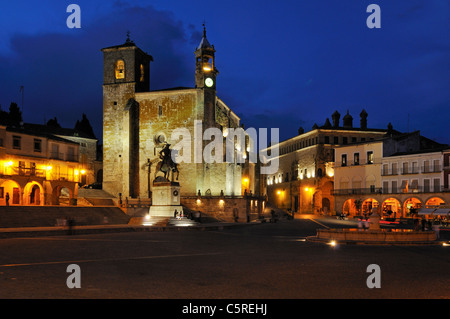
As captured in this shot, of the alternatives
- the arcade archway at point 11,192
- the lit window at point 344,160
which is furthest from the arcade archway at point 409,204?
the arcade archway at point 11,192

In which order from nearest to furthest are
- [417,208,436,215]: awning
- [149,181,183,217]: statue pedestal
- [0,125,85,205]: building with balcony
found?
[149,181,183,217]: statue pedestal < [0,125,85,205]: building with balcony < [417,208,436,215]: awning

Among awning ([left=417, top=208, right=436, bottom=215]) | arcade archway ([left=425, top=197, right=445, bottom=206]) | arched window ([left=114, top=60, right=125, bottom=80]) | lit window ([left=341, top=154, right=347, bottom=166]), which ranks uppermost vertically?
arched window ([left=114, top=60, right=125, bottom=80])

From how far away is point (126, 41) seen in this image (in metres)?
53.4

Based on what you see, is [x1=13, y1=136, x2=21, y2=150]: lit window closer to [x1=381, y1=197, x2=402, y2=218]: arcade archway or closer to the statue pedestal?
the statue pedestal

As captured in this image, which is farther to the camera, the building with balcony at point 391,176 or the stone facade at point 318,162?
the stone facade at point 318,162

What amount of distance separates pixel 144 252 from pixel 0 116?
54641mm

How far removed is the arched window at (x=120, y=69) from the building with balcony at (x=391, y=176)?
33.6 m

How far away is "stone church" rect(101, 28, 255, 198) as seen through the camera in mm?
49750

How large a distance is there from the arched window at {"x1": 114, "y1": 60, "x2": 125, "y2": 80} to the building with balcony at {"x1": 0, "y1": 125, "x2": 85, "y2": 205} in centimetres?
1015

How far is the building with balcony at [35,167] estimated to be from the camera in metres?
41.8

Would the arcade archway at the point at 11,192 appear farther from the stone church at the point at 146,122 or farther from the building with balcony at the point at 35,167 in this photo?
the stone church at the point at 146,122

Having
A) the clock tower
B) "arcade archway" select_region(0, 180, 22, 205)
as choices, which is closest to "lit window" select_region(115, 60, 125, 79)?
the clock tower

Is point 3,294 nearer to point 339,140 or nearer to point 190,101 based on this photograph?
point 190,101
